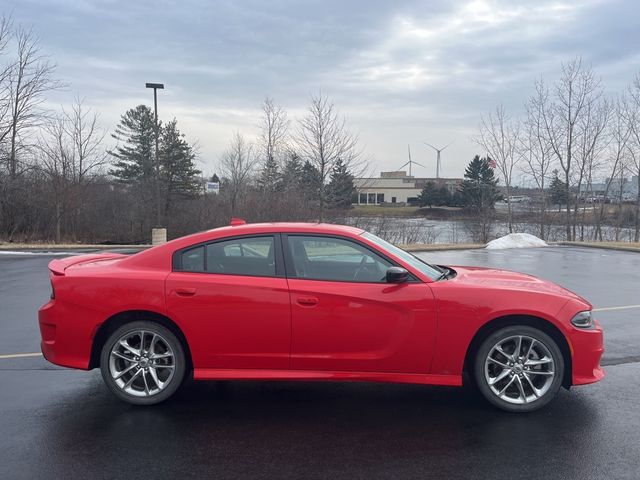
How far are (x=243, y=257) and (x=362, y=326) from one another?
1.13 metres

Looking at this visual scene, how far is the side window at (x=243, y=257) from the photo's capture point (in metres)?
4.28

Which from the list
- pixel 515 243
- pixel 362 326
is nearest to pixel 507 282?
pixel 362 326

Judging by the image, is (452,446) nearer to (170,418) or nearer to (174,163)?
(170,418)

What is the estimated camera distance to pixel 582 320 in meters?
4.16

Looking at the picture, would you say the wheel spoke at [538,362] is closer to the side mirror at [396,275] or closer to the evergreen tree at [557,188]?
the side mirror at [396,275]

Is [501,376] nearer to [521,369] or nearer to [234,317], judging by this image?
[521,369]

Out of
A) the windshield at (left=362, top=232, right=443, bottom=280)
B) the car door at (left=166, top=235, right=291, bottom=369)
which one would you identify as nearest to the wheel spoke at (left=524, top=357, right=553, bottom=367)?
the windshield at (left=362, top=232, right=443, bottom=280)

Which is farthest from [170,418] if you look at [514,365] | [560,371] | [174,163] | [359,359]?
[174,163]

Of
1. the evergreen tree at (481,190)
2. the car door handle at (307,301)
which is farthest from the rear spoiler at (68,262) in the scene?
the evergreen tree at (481,190)

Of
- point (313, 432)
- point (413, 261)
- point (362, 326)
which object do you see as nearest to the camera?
point (313, 432)

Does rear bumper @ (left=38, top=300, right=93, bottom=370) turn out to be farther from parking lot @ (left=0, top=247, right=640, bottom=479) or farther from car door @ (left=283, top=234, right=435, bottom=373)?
car door @ (left=283, top=234, right=435, bottom=373)

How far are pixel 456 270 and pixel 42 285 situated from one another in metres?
8.64

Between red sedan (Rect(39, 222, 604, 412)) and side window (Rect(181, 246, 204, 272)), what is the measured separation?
18 mm

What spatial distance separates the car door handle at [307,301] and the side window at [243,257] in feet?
1.09
